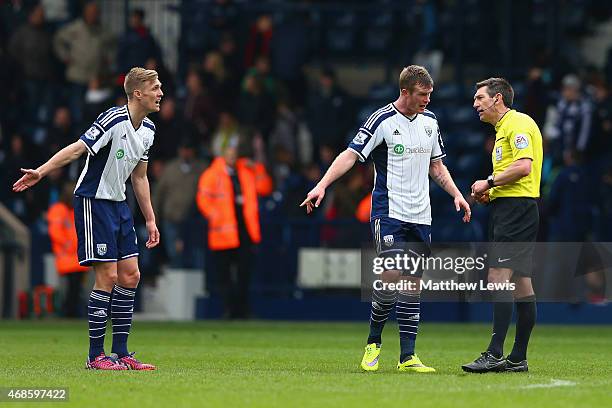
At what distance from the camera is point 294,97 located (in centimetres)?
2589

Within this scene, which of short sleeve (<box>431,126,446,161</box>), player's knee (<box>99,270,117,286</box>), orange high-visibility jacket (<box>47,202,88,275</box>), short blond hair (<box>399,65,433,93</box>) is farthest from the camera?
orange high-visibility jacket (<box>47,202,88,275</box>)

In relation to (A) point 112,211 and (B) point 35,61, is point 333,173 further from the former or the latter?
(B) point 35,61

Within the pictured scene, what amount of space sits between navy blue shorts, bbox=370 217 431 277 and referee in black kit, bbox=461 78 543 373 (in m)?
0.51

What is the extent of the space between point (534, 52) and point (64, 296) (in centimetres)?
820

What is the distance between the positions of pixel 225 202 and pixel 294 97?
498 centimetres

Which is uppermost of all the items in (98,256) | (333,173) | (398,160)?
(398,160)

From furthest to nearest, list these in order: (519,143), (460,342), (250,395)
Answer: (460,342) < (519,143) < (250,395)

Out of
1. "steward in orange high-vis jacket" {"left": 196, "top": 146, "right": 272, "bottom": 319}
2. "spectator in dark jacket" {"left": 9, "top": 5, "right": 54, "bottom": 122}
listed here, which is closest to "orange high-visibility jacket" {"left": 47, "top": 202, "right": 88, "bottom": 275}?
"steward in orange high-vis jacket" {"left": 196, "top": 146, "right": 272, "bottom": 319}

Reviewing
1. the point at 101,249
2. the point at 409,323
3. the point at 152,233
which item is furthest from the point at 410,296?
the point at 101,249

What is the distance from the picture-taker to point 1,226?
22.5m

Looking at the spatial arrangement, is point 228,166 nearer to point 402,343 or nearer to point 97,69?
point 97,69

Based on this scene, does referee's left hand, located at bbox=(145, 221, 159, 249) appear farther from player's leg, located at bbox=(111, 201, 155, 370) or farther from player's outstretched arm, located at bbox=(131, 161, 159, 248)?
player's leg, located at bbox=(111, 201, 155, 370)

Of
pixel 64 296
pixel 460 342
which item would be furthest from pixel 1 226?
pixel 460 342

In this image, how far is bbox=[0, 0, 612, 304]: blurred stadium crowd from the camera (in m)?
22.0
